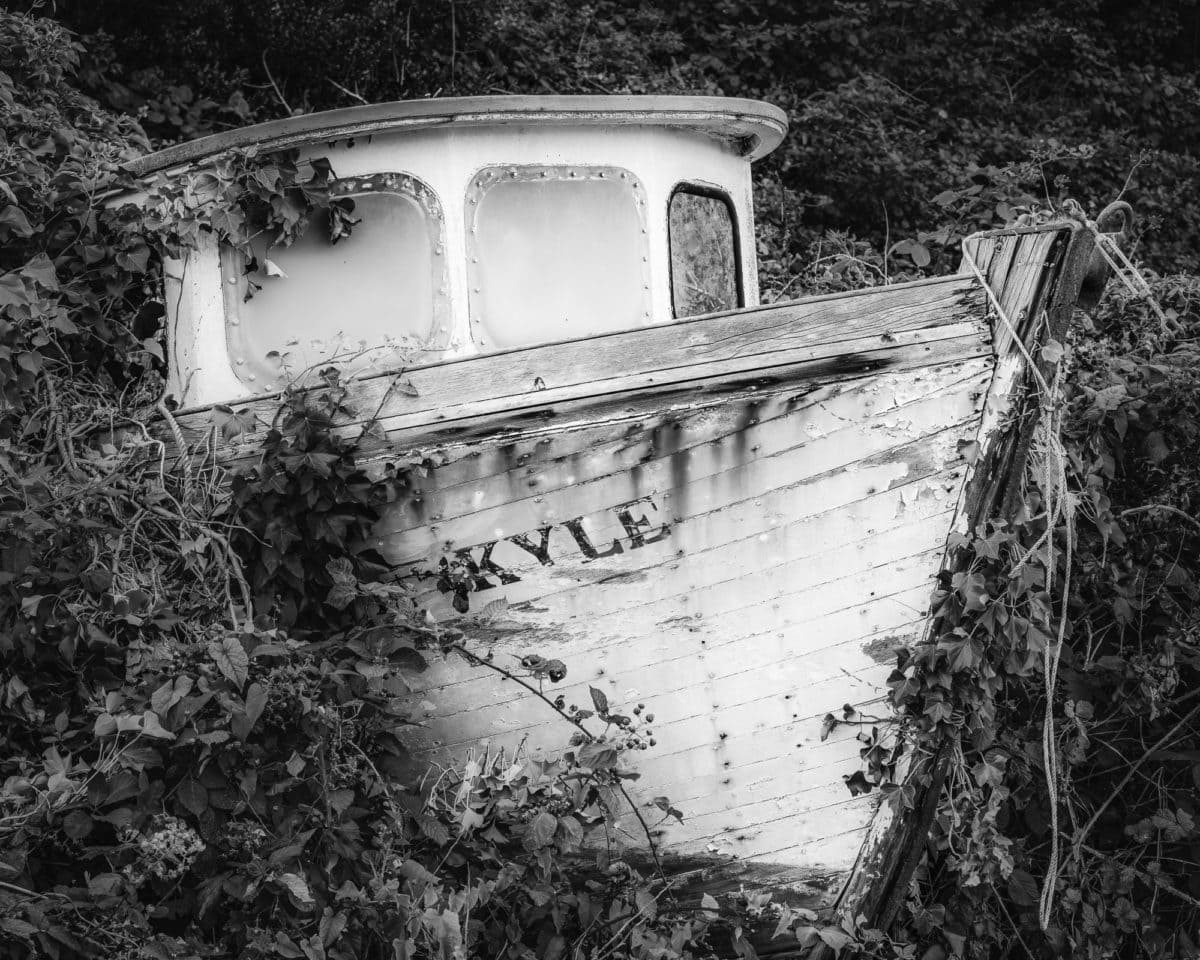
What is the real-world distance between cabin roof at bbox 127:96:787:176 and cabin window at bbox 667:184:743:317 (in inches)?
13.0

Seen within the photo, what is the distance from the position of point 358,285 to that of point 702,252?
4.13 feet

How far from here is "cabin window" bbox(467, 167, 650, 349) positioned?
4.06m

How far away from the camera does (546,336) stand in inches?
161

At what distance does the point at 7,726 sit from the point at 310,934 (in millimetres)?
1127

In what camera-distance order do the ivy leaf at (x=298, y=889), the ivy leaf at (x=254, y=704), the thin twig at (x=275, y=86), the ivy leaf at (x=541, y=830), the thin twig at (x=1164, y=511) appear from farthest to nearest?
the thin twig at (x=275, y=86)
the thin twig at (x=1164, y=511)
the ivy leaf at (x=541, y=830)
the ivy leaf at (x=254, y=704)
the ivy leaf at (x=298, y=889)

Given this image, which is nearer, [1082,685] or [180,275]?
[180,275]

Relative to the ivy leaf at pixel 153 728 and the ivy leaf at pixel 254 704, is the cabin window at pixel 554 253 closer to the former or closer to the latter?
the ivy leaf at pixel 254 704

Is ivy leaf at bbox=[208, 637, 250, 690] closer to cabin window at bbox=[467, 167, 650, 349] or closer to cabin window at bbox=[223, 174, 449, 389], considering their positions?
cabin window at bbox=[223, 174, 449, 389]

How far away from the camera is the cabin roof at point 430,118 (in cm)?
394

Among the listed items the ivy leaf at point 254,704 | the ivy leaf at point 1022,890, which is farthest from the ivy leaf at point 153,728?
the ivy leaf at point 1022,890

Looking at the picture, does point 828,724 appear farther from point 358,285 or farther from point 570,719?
point 358,285

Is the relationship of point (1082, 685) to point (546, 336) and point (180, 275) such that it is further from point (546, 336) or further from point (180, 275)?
point (180, 275)

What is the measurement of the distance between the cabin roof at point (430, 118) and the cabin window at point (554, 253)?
180 mm

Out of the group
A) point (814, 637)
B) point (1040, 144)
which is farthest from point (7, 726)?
point (1040, 144)
